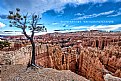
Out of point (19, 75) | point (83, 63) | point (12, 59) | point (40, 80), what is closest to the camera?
point (40, 80)

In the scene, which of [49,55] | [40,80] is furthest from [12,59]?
[49,55]

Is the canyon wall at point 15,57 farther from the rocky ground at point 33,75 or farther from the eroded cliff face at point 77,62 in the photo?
the eroded cliff face at point 77,62

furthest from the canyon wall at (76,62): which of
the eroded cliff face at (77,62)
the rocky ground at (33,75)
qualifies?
the rocky ground at (33,75)

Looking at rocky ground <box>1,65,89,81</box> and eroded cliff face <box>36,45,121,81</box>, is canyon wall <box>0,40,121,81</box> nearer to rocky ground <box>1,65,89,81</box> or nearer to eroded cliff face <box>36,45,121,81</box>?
eroded cliff face <box>36,45,121,81</box>

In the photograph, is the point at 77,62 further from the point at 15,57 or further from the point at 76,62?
the point at 15,57

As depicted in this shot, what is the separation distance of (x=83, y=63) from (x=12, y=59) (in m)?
10.9

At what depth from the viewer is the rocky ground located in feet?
40.7

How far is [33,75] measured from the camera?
13.0 metres

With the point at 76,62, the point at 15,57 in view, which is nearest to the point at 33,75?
the point at 15,57

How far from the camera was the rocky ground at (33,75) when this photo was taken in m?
12.4

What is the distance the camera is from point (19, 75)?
13.0 m

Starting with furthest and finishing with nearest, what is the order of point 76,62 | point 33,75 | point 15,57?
point 76,62
point 15,57
point 33,75

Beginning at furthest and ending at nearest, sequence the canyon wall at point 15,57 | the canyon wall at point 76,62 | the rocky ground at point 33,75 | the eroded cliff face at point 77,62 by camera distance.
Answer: the eroded cliff face at point 77,62, the canyon wall at point 76,62, the canyon wall at point 15,57, the rocky ground at point 33,75

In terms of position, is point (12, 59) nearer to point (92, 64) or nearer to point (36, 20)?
point (36, 20)
